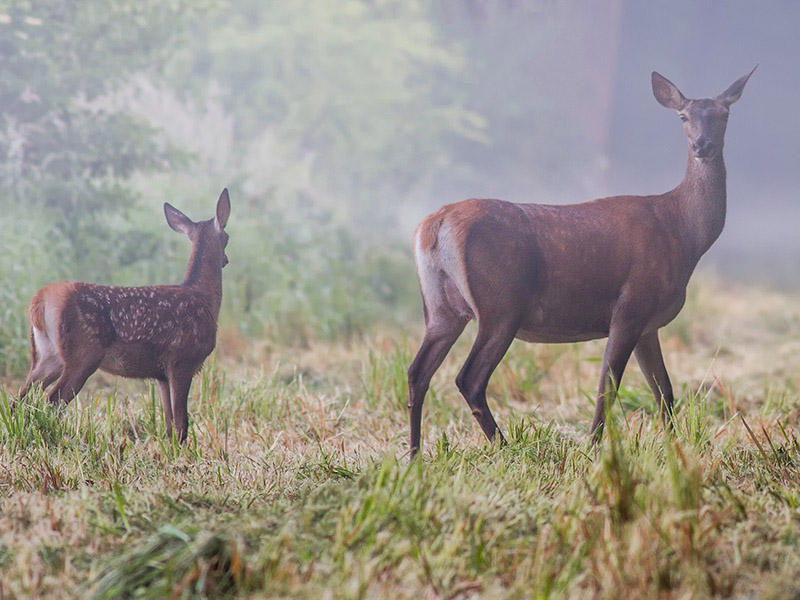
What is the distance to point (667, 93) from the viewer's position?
444 cm

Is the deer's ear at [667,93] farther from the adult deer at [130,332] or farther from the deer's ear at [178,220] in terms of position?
the deer's ear at [178,220]

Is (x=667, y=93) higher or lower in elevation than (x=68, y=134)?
higher

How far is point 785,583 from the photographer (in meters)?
2.44

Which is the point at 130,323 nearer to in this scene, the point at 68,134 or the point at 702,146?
the point at 702,146

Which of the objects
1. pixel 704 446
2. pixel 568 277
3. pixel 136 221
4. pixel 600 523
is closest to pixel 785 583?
pixel 600 523

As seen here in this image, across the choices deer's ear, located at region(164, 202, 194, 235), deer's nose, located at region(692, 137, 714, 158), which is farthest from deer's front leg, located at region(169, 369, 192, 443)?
deer's nose, located at region(692, 137, 714, 158)

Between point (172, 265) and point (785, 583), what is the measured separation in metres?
5.81

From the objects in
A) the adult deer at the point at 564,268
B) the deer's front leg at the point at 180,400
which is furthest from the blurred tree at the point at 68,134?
the adult deer at the point at 564,268

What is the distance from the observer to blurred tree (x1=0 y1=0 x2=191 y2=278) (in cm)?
693

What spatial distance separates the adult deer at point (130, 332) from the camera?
396 cm

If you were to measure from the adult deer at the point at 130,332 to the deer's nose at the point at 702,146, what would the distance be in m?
2.42

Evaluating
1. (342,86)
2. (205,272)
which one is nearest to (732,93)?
(205,272)

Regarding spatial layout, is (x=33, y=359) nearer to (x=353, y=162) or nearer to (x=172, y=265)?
(x=172, y=265)

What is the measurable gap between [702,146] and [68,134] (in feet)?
17.5
